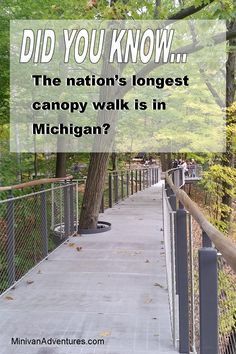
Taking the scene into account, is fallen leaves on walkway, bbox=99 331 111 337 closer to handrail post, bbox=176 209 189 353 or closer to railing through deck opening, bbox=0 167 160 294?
handrail post, bbox=176 209 189 353

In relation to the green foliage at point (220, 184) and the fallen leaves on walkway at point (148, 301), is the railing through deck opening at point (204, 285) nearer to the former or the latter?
the fallen leaves on walkway at point (148, 301)

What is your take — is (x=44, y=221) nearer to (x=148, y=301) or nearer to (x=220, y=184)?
(x=148, y=301)

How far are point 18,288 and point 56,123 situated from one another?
830 cm

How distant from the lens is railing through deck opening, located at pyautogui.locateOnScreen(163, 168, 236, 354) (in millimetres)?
1451

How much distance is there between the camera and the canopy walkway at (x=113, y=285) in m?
1.78

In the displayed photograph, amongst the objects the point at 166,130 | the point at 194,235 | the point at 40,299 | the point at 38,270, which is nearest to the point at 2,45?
the point at 38,270

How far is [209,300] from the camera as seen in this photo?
146cm

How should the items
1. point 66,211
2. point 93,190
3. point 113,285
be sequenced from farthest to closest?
point 93,190, point 66,211, point 113,285

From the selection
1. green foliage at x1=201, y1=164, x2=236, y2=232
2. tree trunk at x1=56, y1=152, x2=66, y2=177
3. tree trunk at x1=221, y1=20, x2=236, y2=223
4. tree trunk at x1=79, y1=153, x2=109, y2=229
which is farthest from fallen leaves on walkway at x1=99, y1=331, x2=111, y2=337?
tree trunk at x1=221, y1=20, x2=236, y2=223

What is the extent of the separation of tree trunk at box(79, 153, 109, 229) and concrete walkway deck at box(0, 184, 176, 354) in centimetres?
121

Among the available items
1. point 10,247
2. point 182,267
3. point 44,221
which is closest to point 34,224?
point 44,221

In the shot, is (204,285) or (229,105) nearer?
(204,285)

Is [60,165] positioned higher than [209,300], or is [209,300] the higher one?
[60,165]

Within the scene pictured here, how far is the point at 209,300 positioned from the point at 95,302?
3.16 metres
